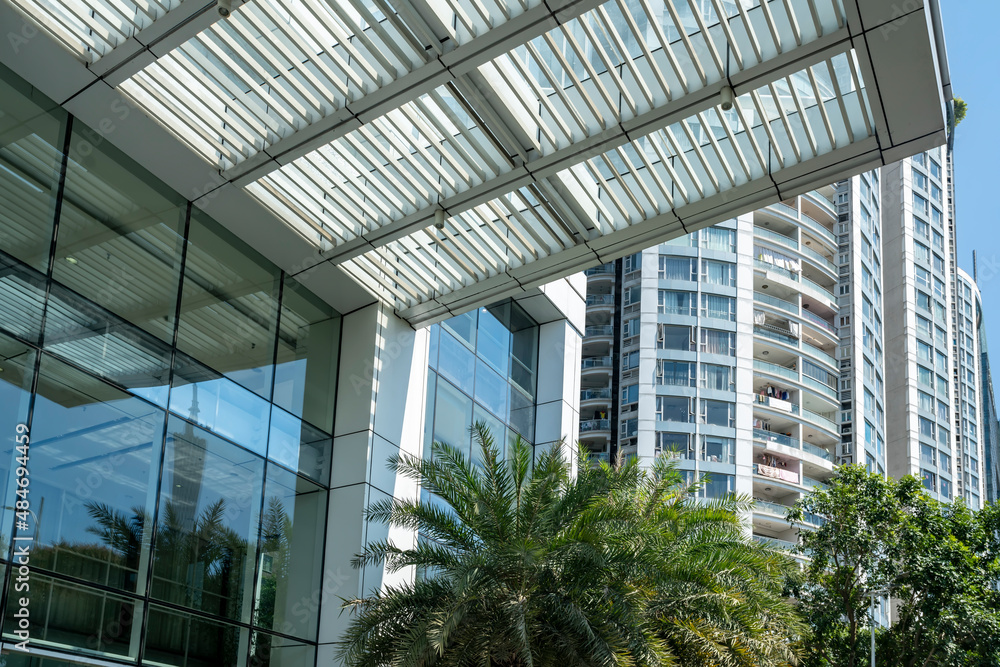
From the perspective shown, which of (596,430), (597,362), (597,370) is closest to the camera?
(596,430)

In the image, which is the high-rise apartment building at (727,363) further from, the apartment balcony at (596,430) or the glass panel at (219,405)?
the glass panel at (219,405)

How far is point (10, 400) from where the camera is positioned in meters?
12.7

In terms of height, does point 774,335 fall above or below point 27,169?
above

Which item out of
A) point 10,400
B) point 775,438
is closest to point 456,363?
point 10,400

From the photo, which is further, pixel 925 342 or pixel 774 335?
pixel 925 342

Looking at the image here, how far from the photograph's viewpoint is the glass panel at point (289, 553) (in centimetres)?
1673

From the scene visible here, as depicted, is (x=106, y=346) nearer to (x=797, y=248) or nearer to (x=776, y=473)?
(x=776, y=473)

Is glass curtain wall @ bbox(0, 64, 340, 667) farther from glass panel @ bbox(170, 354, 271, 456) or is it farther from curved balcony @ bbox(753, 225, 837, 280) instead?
Answer: curved balcony @ bbox(753, 225, 837, 280)

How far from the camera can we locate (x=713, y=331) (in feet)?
193

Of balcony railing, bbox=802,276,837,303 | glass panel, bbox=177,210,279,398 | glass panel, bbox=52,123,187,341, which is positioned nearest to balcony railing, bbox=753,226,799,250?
balcony railing, bbox=802,276,837,303

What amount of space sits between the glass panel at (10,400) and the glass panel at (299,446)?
193 inches

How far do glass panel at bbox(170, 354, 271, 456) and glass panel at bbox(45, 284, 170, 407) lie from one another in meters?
0.32

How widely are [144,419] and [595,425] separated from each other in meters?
47.1

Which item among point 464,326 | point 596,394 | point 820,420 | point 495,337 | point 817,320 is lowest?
point 464,326
